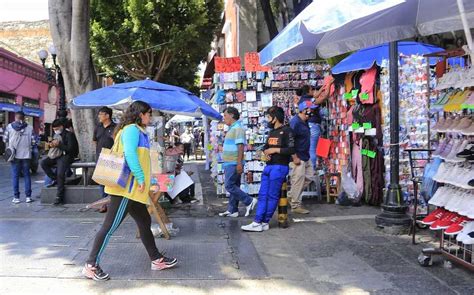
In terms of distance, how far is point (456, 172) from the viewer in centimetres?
478

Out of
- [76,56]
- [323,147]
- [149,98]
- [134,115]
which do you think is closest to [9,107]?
[76,56]

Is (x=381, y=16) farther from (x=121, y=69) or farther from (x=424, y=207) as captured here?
(x=121, y=69)

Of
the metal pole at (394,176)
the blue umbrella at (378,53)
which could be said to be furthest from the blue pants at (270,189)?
the blue umbrella at (378,53)

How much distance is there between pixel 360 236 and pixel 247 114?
13.6 ft

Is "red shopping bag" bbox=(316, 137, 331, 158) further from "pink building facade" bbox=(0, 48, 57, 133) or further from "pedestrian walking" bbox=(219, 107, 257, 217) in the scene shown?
"pink building facade" bbox=(0, 48, 57, 133)

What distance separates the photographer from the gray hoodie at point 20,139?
929 centimetres

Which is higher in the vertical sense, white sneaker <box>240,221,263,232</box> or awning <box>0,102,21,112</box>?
awning <box>0,102,21,112</box>

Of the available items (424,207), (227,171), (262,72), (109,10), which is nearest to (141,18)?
(109,10)

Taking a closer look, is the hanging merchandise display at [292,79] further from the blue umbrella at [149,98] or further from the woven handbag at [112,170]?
the woven handbag at [112,170]

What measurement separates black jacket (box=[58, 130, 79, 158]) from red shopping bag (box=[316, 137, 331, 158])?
4804mm

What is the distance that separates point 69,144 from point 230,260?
5.04m

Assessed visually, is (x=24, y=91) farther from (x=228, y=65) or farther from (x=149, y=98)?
(x=149, y=98)

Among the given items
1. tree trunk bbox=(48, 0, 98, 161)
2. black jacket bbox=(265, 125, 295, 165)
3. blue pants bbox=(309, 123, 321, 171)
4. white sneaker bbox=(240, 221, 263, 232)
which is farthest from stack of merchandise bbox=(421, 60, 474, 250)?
tree trunk bbox=(48, 0, 98, 161)

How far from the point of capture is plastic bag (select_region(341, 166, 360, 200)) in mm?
8961
